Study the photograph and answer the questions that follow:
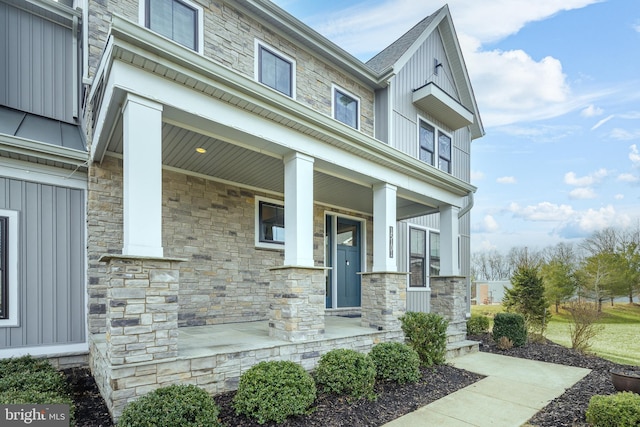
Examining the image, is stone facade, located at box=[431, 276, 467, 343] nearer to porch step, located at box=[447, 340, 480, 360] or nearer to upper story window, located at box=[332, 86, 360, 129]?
porch step, located at box=[447, 340, 480, 360]

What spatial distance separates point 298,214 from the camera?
523cm

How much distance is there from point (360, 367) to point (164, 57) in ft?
14.2

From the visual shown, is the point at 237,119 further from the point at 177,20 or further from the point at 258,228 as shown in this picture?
the point at 258,228

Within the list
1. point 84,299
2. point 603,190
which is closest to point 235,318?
point 84,299

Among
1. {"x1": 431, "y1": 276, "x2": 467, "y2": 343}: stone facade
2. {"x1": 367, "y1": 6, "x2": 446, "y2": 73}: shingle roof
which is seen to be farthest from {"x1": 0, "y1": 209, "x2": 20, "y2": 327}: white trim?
{"x1": 367, "y1": 6, "x2": 446, "y2": 73}: shingle roof

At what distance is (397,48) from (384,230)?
6551 mm

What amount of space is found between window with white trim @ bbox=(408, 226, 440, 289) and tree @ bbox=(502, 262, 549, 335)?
91.5 inches

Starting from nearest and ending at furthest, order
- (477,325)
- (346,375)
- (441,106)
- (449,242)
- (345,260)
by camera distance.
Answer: (346,375) → (449,242) → (345,260) → (477,325) → (441,106)

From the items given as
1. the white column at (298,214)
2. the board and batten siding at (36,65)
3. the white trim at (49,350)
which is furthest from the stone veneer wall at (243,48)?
the white trim at (49,350)

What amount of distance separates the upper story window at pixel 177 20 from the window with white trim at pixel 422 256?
7.74m

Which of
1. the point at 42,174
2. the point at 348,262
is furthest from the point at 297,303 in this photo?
the point at 348,262

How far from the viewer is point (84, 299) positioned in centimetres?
543

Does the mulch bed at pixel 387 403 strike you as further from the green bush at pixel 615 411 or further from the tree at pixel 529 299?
the tree at pixel 529 299

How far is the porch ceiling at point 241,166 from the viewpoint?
5.34 meters
